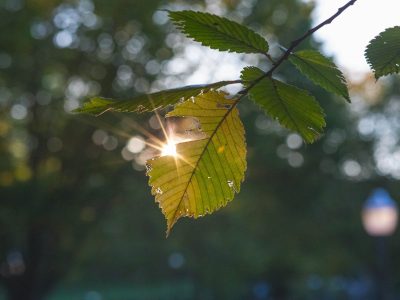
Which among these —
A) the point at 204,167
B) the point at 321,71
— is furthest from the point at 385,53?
the point at 204,167

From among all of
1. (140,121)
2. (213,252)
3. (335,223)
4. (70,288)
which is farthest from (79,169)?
(70,288)

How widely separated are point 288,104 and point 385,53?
0.09m

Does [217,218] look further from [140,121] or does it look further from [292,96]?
[292,96]

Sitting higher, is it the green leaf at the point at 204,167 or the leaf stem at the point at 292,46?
the leaf stem at the point at 292,46

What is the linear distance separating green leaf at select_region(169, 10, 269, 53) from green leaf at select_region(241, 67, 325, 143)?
18mm

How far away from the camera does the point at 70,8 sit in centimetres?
1511

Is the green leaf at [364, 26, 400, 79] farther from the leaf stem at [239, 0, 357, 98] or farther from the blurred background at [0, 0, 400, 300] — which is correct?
the blurred background at [0, 0, 400, 300]

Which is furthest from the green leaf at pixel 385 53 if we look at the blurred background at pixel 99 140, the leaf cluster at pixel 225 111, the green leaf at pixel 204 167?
the blurred background at pixel 99 140

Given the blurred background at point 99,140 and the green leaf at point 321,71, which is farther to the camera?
the blurred background at point 99,140

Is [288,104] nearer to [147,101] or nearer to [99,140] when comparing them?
[147,101]

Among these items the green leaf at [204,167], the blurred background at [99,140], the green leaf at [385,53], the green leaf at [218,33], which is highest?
the blurred background at [99,140]

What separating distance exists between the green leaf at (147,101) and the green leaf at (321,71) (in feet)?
0.26

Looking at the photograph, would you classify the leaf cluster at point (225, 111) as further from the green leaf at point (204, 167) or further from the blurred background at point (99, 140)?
the blurred background at point (99, 140)

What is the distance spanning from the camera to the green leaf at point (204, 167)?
1.46 ft
